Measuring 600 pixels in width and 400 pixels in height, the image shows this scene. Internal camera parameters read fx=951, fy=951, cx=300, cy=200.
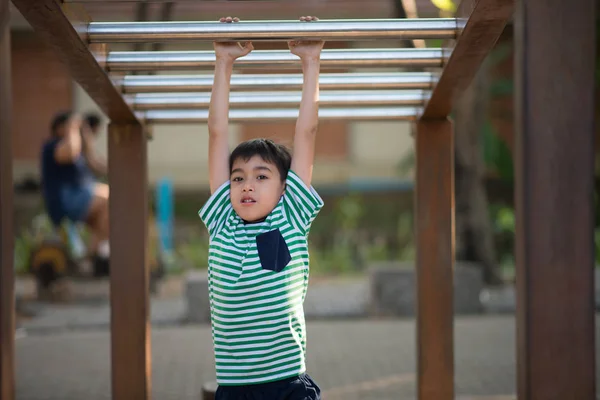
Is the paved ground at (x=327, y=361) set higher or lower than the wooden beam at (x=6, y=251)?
lower

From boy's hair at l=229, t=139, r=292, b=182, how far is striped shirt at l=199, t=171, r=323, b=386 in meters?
0.17

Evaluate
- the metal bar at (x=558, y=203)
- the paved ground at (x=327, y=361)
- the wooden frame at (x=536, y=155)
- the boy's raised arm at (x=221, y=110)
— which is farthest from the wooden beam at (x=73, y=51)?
the paved ground at (x=327, y=361)

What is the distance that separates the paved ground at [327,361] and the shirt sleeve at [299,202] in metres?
2.14

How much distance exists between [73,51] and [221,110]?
0.41 m

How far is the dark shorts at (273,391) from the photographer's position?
235 cm

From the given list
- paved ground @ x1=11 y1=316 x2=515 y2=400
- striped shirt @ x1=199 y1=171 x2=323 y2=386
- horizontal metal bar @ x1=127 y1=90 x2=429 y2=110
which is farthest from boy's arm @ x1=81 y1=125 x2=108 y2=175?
striped shirt @ x1=199 y1=171 x2=323 y2=386

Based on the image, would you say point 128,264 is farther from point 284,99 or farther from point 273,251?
point 273,251

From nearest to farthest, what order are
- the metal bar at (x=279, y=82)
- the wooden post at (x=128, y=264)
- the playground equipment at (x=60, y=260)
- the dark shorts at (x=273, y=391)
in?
the dark shorts at (x=273, y=391), the metal bar at (x=279, y=82), the wooden post at (x=128, y=264), the playground equipment at (x=60, y=260)

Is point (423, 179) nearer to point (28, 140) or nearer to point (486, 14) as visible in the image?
point (486, 14)

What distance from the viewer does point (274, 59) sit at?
8.36 feet

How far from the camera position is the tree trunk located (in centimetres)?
916

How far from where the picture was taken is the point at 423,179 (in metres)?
3.12

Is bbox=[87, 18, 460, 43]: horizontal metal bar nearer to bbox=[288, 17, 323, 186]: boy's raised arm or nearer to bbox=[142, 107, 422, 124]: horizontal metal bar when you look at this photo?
bbox=[288, 17, 323, 186]: boy's raised arm

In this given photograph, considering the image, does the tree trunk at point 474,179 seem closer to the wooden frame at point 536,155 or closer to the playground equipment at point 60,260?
the playground equipment at point 60,260
